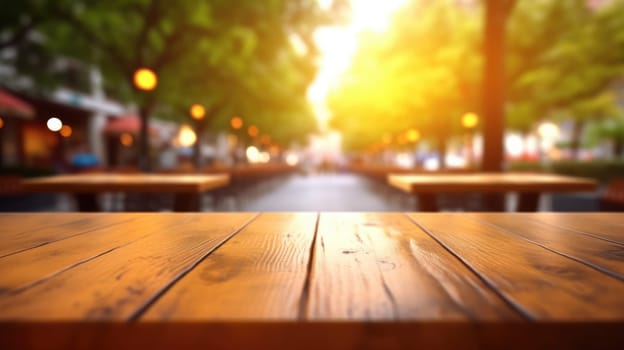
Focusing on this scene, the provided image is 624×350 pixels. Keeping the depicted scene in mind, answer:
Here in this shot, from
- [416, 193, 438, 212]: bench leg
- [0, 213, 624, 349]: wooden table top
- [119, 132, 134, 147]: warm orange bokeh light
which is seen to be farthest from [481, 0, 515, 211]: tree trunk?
[119, 132, 134, 147]: warm orange bokeh light

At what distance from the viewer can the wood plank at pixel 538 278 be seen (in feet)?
2.12

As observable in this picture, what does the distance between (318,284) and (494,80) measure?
5.34 m

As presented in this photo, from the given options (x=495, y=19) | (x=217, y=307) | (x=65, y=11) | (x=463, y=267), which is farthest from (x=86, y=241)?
(x=65, y=11)

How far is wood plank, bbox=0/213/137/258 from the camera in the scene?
3.90 ft

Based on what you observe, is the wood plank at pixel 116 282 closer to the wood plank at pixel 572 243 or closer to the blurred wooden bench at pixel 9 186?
the wood plank at pixel 572 243

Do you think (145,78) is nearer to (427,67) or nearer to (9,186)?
(9,186)

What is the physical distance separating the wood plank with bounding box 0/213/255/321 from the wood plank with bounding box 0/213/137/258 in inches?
12.0

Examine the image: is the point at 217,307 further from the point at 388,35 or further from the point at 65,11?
the point at 388,35

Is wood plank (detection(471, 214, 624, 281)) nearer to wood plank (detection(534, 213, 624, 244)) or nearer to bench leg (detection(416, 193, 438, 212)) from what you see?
wood plank (detection(534, 213, 624, 244))

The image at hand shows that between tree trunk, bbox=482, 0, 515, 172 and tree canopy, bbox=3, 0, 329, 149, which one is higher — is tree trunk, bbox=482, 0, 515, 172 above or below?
below

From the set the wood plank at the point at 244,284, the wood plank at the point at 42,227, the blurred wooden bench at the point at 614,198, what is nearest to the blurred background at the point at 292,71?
the blurred wooden bench at the point at 614,198

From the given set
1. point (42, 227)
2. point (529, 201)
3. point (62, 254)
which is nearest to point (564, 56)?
point (529, 201)

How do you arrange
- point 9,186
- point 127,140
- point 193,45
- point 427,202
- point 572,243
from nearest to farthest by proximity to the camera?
point 572,243 → point 427,202 → point 9,186 → point 193,45 → point 127,140

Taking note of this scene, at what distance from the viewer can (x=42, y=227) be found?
1.48 m
